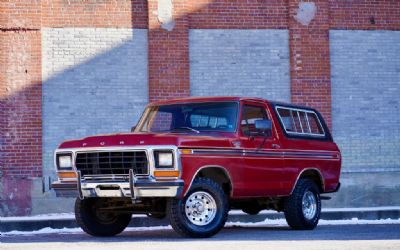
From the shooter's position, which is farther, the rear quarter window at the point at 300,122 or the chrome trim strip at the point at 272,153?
the rear quarter window at the point at 300,122

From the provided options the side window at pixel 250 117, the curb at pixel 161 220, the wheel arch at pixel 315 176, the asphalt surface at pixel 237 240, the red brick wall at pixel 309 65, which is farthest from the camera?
the red brick wall at pixel 309 65

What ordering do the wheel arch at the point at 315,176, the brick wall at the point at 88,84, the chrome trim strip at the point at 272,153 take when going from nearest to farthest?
the chrome trim strip at the point at 272,153 < the wheel arch at the point at 315,176 < the brick wall at the point at 88,84

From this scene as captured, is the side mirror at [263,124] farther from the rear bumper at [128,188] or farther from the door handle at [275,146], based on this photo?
the rear bumper at [128,188]

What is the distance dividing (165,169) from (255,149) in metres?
1.77

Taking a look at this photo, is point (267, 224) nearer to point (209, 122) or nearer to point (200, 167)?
point (209, 122)

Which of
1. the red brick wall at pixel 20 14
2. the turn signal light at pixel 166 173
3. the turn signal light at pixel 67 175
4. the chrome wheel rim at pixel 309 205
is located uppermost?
the red brick wall at pixel 20 14

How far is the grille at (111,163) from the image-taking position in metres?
9.84

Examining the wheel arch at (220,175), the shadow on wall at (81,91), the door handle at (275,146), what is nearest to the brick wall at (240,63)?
the shadow on wall at (81,91)

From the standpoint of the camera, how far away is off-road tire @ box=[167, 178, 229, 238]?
9.73 metres

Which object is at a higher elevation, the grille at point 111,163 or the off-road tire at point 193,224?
the grille at point 111,163

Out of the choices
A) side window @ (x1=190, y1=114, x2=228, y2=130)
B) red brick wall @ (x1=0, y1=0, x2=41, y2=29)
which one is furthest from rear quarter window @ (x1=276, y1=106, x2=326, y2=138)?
red brick wall @ (x1=0, y1=0, x2=41, y2=29)

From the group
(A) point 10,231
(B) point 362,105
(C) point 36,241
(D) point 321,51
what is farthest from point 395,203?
(C) point 36,241

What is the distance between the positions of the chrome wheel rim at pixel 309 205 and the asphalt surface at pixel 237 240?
253 mm

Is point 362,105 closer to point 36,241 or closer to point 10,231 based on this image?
point 10,231
